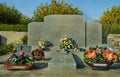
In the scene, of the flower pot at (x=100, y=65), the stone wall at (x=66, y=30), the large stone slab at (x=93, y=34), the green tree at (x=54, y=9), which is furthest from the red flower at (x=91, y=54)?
the green tree at (x=54, y=9)

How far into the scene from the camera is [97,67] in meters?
12.1

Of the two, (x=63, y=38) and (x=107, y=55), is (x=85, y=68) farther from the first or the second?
(x=63, y=38)

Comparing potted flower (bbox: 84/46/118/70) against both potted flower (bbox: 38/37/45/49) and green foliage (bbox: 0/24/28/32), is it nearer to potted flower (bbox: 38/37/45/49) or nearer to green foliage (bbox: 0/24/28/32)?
potted flower (bbox: 38/37/45/49)

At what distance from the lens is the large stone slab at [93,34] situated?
701 inches

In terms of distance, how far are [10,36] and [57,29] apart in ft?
22.8

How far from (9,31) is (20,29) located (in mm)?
1183

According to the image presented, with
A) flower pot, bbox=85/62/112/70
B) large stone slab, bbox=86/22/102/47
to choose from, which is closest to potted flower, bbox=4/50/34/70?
flower pot, bbox=85/62/112/70

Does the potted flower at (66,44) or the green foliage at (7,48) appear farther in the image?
the green foliage at (7,48)

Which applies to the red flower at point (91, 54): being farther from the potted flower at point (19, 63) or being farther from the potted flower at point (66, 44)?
the potted flower at point (66, 44)

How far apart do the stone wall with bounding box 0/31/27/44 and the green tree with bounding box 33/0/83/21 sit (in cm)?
1067

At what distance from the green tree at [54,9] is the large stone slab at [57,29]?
16.6 meters

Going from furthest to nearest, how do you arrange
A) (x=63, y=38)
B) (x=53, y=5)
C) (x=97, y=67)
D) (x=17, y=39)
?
(x=53, y=5) < (x=17, y=39) < (x=63, y=38) < (x=97, y=67)

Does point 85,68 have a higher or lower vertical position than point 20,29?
lower

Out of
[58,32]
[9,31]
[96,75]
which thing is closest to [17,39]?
[9,31]
